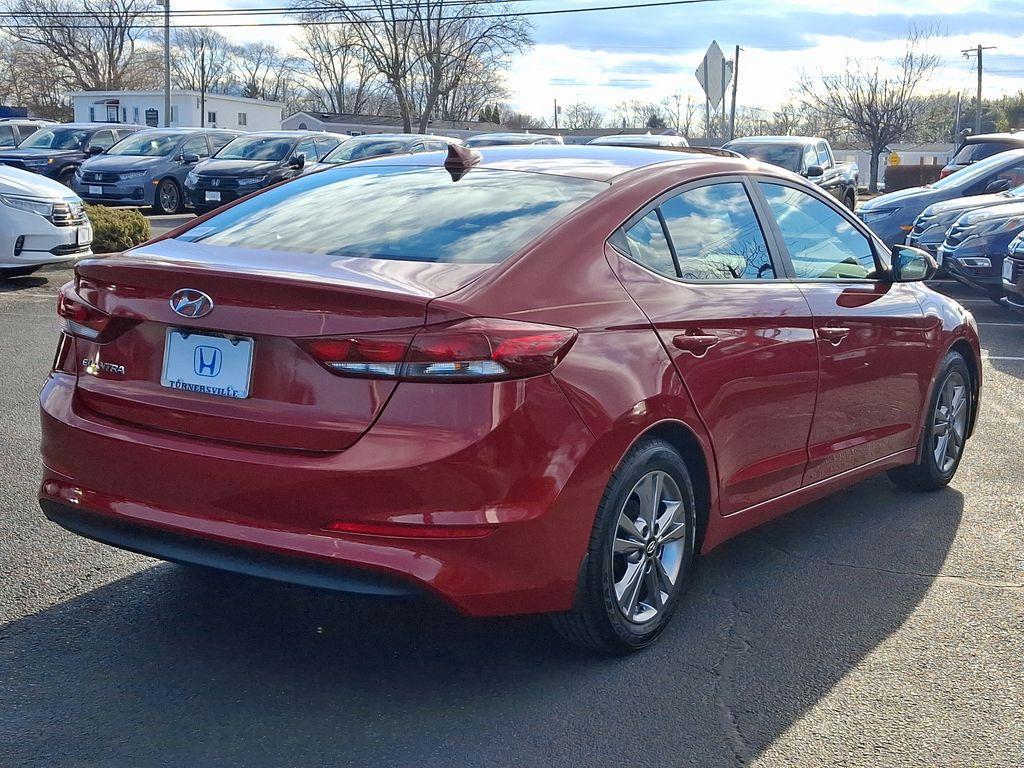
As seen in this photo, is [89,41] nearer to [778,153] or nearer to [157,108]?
[157,108]

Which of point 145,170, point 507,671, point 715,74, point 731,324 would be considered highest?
point 715,74

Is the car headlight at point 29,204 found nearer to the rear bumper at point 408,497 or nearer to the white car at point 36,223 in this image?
the white car at point 36,223

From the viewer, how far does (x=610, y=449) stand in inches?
139

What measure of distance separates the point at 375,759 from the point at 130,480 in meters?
1.08

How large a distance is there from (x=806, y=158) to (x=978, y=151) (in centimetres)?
348

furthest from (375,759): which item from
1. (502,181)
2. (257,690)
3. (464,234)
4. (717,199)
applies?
(717,199)

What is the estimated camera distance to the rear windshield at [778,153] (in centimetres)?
2294

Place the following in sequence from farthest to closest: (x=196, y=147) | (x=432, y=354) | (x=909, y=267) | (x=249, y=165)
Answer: (x=196, y=147), (x=249, y=165), (x=909, y=267), (x=432, y=354)

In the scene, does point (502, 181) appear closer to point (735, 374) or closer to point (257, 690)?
point (735, 374)

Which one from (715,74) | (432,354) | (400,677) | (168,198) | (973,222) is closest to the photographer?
(432,354)

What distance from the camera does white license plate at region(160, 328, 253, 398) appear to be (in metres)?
3.32

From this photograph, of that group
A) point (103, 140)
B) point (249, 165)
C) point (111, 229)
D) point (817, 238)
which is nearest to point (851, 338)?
point (817, 238)

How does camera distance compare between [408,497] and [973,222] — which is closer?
[408,497]

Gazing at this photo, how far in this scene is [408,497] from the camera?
3.20 metres
